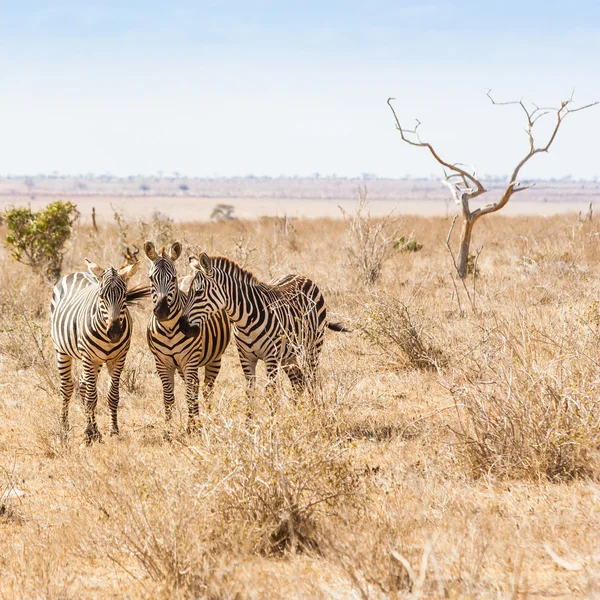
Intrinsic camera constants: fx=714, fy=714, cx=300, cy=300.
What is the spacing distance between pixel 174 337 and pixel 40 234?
9.79 meters

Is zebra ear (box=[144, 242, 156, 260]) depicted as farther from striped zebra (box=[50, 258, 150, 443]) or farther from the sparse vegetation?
the sparse vegetation

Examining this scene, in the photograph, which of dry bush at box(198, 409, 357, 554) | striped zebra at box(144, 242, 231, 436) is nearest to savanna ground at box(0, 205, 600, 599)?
dry bush at box(198, 409, 357, 554)

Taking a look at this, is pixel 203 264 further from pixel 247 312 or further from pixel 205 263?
pixel 247 312

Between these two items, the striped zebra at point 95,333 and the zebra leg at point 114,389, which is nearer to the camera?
the striped zebra at point 95,333

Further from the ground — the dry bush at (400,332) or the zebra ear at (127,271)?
the zebra ear at (127,271)

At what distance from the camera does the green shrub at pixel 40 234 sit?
1509cm

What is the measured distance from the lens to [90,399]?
699cm

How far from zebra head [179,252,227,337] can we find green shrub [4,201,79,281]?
9718 millimetres

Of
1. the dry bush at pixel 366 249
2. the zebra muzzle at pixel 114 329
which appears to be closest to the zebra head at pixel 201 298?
the zebra muzzle at pixel 114 329

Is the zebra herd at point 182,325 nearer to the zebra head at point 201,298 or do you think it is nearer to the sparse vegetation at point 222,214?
the zebra head at point 201,298

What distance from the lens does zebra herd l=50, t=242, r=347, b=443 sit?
6383 millimetres

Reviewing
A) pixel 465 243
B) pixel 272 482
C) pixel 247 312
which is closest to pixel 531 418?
pixel 272 482

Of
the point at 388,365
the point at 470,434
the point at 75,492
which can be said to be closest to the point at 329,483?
the point at 470,434

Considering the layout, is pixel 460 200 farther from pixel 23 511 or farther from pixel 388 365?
pixel 23 511
